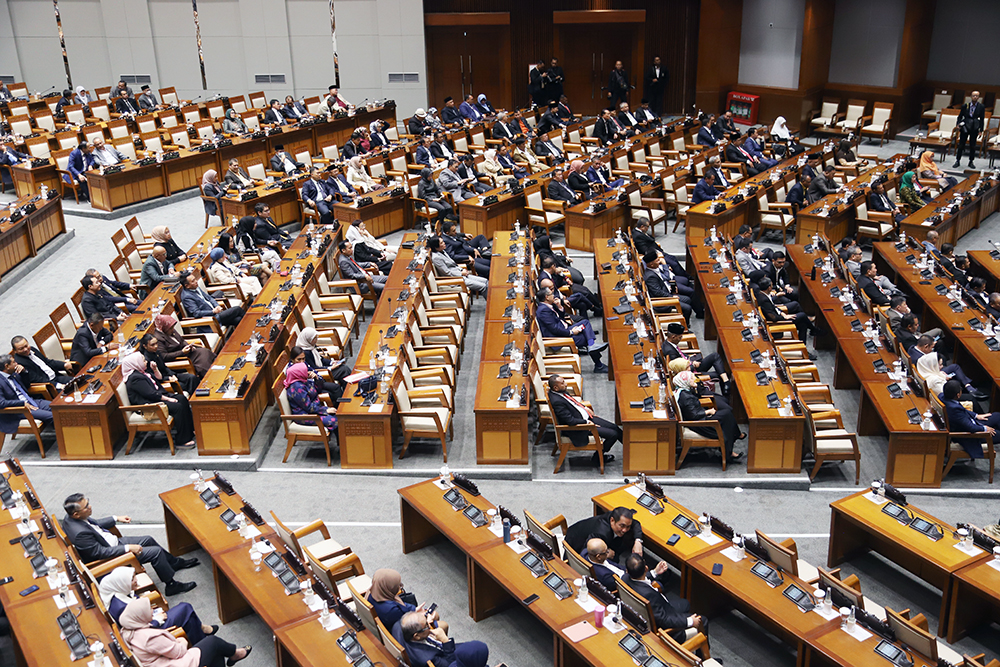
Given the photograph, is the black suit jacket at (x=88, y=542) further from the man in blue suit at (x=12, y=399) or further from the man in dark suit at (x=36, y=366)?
the man in dark suit at (x=36, y=366)

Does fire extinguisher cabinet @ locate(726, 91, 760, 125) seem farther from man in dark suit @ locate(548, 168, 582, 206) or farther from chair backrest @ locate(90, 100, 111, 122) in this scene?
chair backrest @ locate(90, 100, 111, 122)

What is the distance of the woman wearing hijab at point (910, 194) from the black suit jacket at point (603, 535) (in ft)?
35.2

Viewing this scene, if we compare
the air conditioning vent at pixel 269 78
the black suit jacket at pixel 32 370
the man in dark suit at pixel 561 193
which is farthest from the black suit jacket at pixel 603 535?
the air conditioning vent at pixel 269 78

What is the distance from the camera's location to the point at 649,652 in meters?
5.95

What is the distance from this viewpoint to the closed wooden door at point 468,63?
78.3 ft

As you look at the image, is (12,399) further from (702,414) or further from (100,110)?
(100,110)

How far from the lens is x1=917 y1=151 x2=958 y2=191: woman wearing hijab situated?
16.5m

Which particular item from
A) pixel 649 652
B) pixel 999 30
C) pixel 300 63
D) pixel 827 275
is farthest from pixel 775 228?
pixel 300 63

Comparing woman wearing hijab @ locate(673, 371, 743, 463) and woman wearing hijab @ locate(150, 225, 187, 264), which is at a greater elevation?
woman wearing hijab @ locate(150, 225, 187, 264)

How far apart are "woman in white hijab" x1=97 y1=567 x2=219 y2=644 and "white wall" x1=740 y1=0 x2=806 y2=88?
19.1 m

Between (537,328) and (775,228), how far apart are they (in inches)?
261

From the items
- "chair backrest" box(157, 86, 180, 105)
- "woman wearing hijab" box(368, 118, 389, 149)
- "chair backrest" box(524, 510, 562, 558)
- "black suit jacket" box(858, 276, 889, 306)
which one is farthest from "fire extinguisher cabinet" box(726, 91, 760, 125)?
"chair backrest" box(524, 510, 562, 558)

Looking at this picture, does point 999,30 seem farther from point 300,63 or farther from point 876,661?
point 876,661

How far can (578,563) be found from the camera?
675 centimetres
